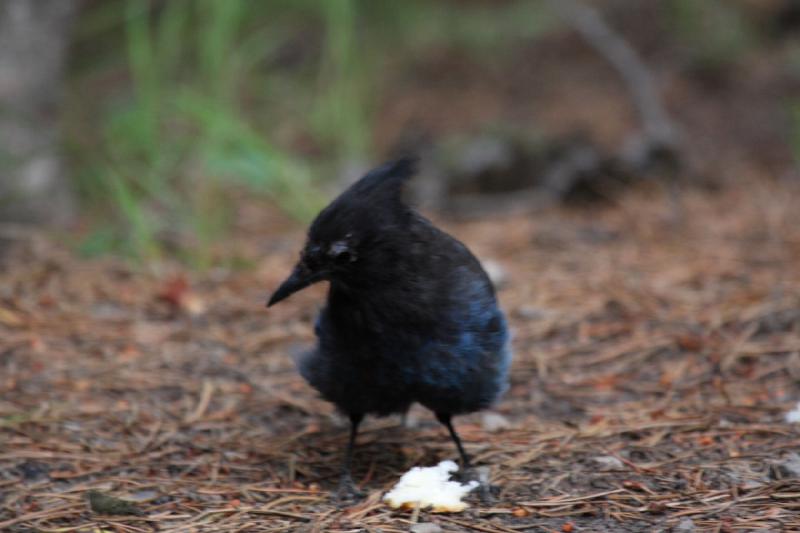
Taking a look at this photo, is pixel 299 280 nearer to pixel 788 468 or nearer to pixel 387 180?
pixel 387 180

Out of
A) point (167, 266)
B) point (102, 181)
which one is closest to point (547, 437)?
point (167, 266)

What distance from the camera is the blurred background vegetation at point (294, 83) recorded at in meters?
5.08

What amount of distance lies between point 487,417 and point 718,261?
1869mm

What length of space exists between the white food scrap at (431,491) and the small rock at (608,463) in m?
0.42

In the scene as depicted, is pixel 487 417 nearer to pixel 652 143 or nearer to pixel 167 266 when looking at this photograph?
pixel 167 266

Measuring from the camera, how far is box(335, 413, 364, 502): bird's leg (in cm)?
299

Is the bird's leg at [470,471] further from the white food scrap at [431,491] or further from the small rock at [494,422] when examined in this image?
the small rock at [494,422]

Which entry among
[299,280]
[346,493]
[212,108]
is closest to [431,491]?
[346,493]

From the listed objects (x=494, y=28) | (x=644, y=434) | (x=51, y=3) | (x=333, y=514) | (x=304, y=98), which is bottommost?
(x=333, y=514)

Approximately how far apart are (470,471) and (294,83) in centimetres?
519

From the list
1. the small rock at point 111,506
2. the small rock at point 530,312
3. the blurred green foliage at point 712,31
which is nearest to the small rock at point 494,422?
the small rock at point 530,312

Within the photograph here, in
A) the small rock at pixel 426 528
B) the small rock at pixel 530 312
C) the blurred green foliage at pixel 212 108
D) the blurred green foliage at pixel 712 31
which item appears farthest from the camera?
the blurred green foliage at pixel 712 31

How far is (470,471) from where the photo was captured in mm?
3113

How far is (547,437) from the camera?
11.0 feet
